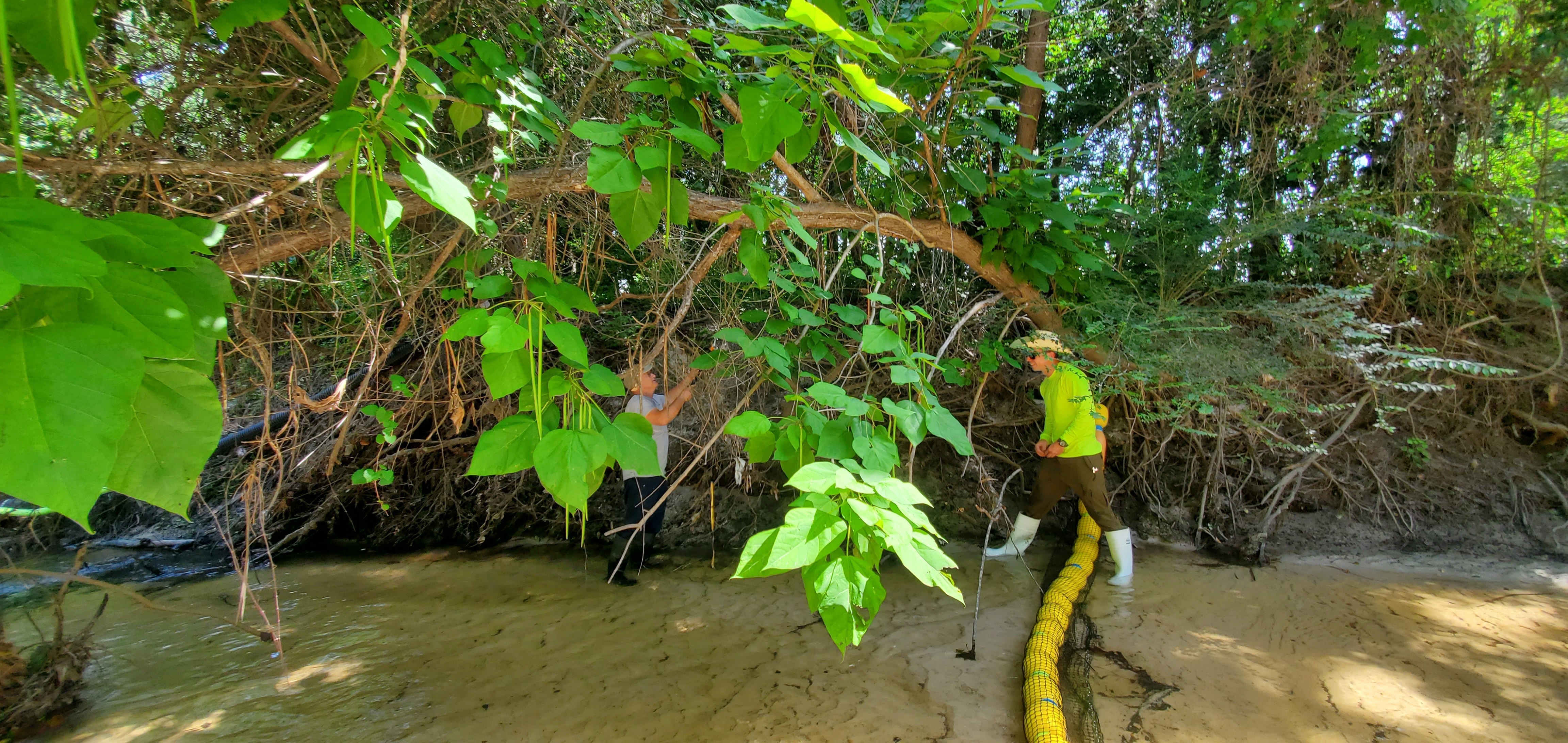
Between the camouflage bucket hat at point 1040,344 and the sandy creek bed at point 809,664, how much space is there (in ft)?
4.90

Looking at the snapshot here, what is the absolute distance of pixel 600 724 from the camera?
281 centimetres

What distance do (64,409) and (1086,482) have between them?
4.42 meters

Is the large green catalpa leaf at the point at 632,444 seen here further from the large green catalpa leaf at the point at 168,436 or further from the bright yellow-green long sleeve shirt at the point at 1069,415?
the bright yellow-green long sleeve shirt at the point at 1069,415

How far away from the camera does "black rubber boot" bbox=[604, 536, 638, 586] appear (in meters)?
4.45

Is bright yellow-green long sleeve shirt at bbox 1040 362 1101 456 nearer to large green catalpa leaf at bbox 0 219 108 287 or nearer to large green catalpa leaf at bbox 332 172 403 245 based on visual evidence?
large green catalpa leaf at bbox 332 172 403 245

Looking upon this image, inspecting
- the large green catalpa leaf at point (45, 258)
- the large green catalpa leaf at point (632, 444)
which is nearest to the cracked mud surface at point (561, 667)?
the large green catalpa leaf at point (632, 444)

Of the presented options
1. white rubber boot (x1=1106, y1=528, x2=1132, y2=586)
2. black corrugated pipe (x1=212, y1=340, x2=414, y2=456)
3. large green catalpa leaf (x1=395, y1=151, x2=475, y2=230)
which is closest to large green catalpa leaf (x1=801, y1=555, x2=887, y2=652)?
large green catalpa leaf (x1=395, y1=151, x2=475, y2=230)

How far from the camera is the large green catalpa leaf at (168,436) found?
28.0 inches

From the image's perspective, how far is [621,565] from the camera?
14.4 feet

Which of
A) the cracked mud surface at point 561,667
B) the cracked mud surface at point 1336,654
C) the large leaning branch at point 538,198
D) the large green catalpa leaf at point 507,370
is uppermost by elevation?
the large leaning branch at point 538,198

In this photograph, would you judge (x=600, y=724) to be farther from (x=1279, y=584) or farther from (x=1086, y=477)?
(x=1279, y=584)

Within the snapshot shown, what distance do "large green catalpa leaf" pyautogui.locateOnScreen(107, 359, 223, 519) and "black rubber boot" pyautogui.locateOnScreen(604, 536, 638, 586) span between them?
365 centimetres

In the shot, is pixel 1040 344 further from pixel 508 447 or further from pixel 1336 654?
pixel 508 447

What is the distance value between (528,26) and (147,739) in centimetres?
335
